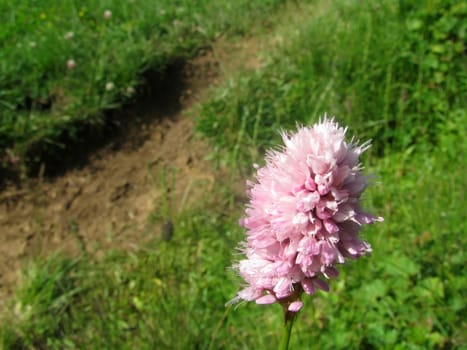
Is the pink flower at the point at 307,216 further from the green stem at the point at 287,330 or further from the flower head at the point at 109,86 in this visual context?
the flower head at the point at 109,86

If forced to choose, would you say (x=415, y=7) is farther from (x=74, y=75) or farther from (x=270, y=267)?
(x=270, y=267)

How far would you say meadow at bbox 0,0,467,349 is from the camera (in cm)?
239

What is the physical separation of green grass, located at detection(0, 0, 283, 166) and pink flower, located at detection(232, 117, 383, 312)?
2.72m

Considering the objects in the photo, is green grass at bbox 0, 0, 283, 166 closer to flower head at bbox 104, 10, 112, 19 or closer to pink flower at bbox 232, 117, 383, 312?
flower head at bbox 104, 10, 112, 19

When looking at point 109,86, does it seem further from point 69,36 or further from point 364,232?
point 364,232

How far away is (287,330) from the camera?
41.8 inches

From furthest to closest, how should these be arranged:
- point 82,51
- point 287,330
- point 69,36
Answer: point 69,36 → point 82,51 → point 287,330

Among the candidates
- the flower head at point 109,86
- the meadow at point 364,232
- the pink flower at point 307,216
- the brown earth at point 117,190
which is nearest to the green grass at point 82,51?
the flower head at point 109,86

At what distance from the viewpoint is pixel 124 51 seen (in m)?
3.94

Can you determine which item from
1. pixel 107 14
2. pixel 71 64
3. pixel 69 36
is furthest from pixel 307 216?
pixel 107 14

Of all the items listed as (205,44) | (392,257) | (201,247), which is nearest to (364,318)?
(392,257)

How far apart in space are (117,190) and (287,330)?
8.84ft

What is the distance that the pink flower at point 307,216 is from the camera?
1.07 metres

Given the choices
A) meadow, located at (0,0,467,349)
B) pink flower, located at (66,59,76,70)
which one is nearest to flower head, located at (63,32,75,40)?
pink flower, located at (66,59,76,70)
